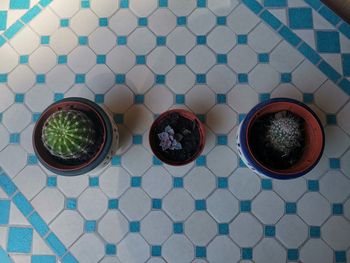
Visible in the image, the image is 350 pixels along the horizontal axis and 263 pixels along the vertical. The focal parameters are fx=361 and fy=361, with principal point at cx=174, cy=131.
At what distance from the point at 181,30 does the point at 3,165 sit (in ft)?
2.71

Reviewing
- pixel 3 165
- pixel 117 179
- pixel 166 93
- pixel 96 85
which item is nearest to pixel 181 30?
pixel 166 93

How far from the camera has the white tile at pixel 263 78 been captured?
1308 millimetres

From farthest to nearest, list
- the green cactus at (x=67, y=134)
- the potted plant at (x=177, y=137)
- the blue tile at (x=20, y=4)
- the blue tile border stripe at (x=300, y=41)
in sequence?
the blue tile at (x=20, y=4) < the blue tile border stripe at (x=300, y=41) < the potted plant at (x=177, y=137) < the green cactus at (x=67, y=134)

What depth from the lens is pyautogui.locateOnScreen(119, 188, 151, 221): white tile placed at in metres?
1.26

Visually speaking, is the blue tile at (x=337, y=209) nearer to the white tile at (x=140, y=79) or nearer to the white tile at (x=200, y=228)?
the white tile at (x=200, y=228)

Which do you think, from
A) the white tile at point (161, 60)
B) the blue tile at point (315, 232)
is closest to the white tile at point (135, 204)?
the white tile at point (161, 60)

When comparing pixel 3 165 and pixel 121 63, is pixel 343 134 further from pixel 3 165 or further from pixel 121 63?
pixel 3 165

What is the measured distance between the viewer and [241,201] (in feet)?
4.09

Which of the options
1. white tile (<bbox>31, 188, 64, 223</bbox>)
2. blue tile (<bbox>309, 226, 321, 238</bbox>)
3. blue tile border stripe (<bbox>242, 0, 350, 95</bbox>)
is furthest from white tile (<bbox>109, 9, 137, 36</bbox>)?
blue tile (<bbox>309, 226, 321, 238</bbox>)

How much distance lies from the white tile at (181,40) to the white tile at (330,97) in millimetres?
495

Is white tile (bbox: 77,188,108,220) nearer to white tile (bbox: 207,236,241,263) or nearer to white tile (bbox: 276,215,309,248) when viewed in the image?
white tile (bbox: 207,236,241,263)

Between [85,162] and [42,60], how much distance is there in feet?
1.63

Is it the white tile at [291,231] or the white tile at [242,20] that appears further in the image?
the white tile at [242,20]

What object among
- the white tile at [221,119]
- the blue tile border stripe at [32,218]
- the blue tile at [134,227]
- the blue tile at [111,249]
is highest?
the white tile at [221,119]
